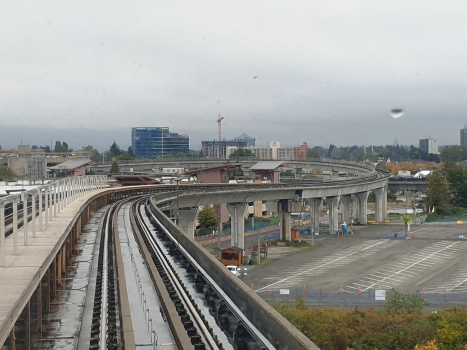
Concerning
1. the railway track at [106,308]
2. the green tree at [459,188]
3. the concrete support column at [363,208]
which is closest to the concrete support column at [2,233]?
the railway track at [106,308]

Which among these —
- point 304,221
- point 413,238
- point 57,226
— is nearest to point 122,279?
point 57,226

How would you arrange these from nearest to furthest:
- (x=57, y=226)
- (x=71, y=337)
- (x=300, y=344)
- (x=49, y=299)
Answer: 1. (x=300, y=344)
2. (x=71, y=337)
3. (x=49, y=299)
4. (x=57, y=226)

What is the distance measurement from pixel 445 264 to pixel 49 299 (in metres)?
32.3

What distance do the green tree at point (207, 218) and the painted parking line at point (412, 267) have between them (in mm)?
21791

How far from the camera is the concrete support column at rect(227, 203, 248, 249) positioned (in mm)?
46594

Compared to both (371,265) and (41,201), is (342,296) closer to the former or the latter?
(371,265)

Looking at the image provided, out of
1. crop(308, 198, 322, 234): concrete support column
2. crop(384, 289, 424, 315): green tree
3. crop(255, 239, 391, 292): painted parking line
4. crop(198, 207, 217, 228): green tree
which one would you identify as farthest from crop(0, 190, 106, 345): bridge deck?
crop(308, 198, 322, 234): concrete support column

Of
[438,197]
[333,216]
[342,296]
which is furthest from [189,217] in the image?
[438,197]

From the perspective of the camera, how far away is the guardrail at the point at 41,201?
31.0 ft

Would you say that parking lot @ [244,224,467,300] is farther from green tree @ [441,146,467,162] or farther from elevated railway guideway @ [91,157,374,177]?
green tree @ [441,146,467,162]

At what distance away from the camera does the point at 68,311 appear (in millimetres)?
10273

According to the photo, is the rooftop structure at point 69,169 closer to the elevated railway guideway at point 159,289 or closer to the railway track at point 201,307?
the elevated railway guideway at point 159,289

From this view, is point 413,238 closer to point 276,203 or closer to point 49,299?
point 276,203

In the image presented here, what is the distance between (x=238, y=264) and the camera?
38000 mm
